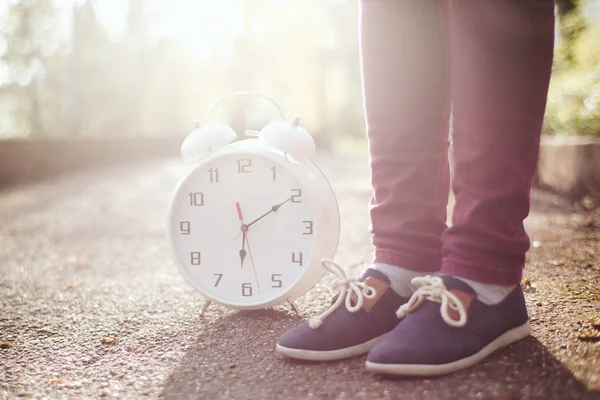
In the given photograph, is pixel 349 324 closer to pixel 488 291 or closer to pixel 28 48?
pixel 488 291

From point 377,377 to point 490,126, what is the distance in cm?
65

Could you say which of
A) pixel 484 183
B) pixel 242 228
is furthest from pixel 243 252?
pixel 484 183

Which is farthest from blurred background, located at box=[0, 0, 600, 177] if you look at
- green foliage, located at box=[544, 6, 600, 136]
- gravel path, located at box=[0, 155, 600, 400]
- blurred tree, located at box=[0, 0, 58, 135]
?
gravel path, located at box=[0, 155, 600, 400]

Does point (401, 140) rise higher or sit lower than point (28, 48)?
higher

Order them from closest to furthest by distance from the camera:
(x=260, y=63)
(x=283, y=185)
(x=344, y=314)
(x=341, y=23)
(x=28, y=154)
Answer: (x=344, y=314), (x=283, y=185), (x=28, y=154), (x=260, y=63), (x=341, y=23)

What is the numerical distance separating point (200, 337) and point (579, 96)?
5.28m

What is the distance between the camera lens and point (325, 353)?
1.60 meters

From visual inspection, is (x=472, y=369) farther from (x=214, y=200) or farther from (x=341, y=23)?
(x=341, y=23)

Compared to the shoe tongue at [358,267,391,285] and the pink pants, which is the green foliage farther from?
the shoe tongue at [358,267,391,285]

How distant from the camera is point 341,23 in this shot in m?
31.9

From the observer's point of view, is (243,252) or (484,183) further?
(243,252)

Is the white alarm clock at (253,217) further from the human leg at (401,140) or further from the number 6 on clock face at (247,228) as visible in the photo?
the human leg at (401,140)

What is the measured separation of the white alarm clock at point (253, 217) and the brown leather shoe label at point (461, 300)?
0.60 meters

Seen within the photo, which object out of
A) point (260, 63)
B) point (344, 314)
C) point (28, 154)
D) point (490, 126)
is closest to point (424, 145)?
point (490, 126)
